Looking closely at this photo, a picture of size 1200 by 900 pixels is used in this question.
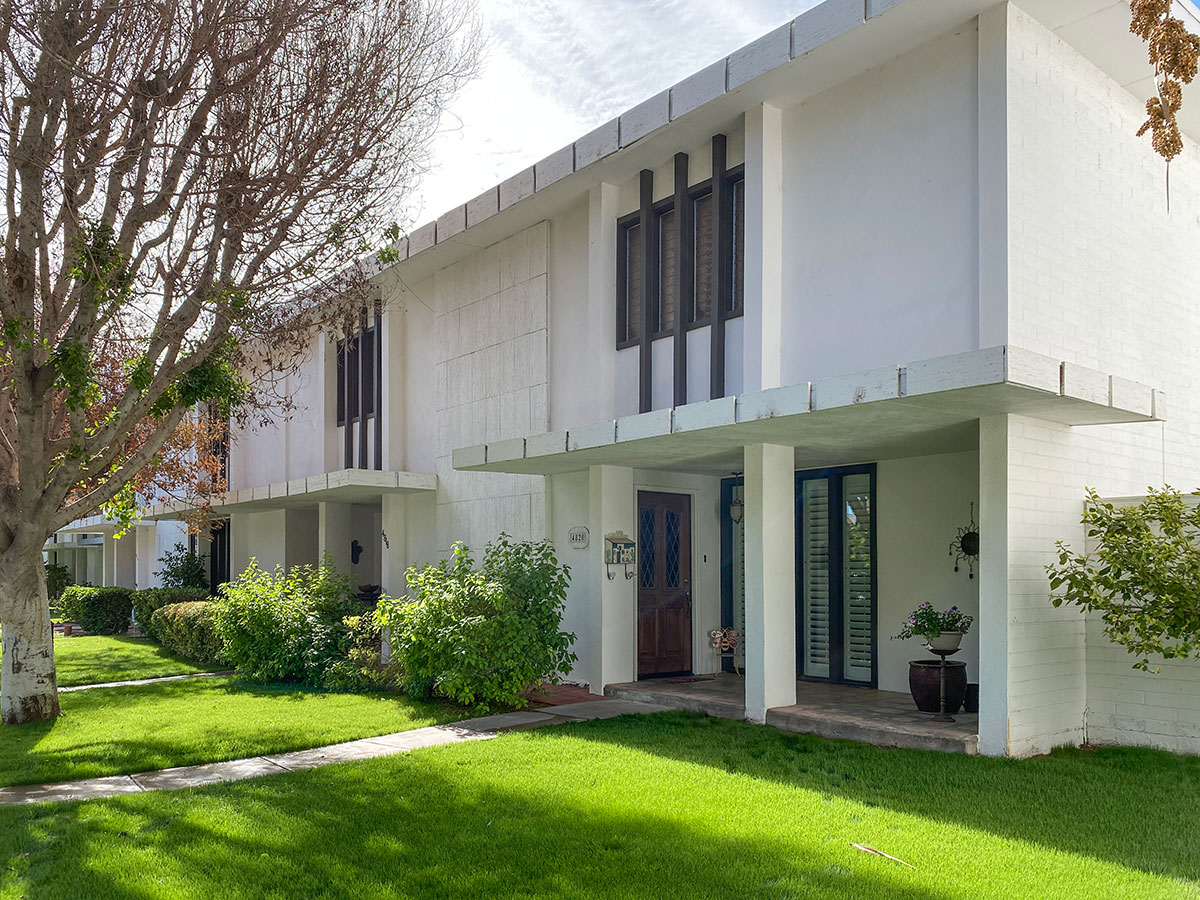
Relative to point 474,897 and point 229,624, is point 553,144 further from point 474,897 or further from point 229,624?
point 474,897

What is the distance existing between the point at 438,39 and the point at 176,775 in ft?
23.3

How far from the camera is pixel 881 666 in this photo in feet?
37.0

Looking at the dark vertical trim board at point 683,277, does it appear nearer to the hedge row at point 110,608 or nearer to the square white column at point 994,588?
the square white column at point 994,588

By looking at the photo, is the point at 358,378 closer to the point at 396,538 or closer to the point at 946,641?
the point at 396,538

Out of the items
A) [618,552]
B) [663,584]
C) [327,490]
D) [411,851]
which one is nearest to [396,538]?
[327,490]

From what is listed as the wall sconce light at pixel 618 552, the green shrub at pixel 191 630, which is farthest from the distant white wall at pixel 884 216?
the green shrub at pixel 191 630

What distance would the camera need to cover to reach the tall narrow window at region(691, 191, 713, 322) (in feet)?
35.3

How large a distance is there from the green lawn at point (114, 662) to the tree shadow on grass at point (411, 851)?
8771 mm

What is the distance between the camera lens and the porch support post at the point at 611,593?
1180 centimetres

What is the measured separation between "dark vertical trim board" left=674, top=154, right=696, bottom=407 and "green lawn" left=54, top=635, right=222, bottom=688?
31.9 ft

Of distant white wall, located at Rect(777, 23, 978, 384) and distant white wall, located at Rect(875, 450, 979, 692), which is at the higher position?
distant white wall, located at Rect(777, 23, 978, 384)

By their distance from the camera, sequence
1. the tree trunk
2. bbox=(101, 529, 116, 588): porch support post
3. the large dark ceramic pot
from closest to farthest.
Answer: the large dark ceramic pot < the tree trunk < bbox=(101, 529, 116, 588): porch support post

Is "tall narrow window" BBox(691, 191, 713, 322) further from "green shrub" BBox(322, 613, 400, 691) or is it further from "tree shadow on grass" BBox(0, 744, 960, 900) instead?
"tree shadow on grass" BBox(0, 744, 960, 900)

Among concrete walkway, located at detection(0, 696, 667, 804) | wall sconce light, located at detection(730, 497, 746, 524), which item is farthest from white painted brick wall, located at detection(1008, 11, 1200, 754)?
wall sconce light, located at detection(730, 497, 746, 524)
